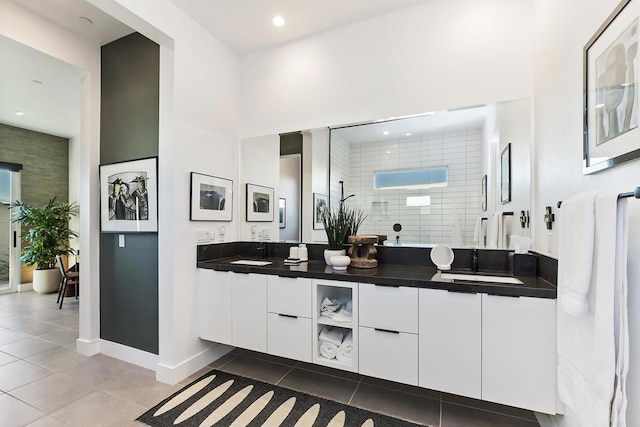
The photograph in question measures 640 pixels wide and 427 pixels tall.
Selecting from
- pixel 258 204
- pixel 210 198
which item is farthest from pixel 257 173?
pixel 210 198

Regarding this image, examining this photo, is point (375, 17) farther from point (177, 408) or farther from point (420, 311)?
point (177, 408)

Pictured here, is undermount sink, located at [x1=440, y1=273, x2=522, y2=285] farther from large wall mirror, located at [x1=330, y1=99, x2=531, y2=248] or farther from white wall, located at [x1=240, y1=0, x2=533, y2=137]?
white wall, located at [x1=240, y1=0, x2=533, y2=137]

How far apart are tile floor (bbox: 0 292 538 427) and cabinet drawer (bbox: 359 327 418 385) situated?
298 millimetres

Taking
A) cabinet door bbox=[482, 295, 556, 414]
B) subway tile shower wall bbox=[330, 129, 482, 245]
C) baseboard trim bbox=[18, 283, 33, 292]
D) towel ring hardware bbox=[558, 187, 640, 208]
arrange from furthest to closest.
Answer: baseboard trim bbox=[18, 283, 33, 292] < subway tile shower wall bbox=[330, 129, 482, 245] < cabinet door bbox=[482, 295, 556, 414] < towel ring hardware bbox=[558, 187, 640, 208]

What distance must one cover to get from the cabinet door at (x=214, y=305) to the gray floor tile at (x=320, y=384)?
0.58 meters

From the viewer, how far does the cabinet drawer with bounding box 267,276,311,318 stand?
2086 mm

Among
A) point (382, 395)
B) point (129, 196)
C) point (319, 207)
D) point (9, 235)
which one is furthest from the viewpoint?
point (9, 235)

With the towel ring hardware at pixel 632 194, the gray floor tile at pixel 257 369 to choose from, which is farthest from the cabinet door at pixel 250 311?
the towel ring hardware at pixel 632 194

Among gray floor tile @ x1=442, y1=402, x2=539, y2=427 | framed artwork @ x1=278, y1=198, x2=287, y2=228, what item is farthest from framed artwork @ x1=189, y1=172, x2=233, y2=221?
gray floor tile @ x1=442, y1=402, x2=539, y2=427

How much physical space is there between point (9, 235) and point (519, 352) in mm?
7497

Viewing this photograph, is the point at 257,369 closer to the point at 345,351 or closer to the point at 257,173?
the point at 345,351

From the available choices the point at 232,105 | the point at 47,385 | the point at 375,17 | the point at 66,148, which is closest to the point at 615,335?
the point at 375,17

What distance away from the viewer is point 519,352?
154cm

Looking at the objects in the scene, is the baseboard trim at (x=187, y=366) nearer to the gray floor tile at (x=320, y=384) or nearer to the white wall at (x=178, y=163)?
the white wall at (x=178, y=163)
